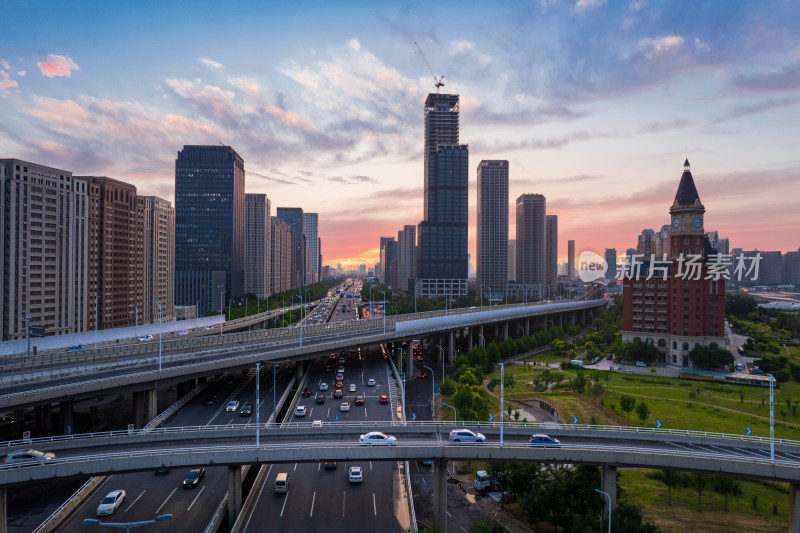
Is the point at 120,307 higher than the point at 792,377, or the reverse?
the point at 120,307

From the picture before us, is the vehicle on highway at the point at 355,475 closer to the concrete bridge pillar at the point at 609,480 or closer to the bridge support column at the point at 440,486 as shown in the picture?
the bridge support column at the point at 440,486

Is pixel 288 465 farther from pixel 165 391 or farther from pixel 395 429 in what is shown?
pixel 165 391

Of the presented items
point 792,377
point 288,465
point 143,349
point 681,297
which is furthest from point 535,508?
point 681,297

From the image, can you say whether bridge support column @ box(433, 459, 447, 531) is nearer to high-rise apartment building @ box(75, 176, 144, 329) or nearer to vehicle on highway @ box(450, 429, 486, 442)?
vehicle on highway @ box(450, 429, 486, 442)

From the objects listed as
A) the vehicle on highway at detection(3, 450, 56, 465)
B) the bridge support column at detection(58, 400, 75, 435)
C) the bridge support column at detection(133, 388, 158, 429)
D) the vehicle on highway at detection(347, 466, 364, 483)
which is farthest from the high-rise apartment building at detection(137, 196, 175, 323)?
the vehicle on highway at detection(347, 466, 364, 483)

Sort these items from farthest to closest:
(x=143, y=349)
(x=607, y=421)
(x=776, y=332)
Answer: (x=776, y=332), (x=143, y=349), (x=607, y=421)

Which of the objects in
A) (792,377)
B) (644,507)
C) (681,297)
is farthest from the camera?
(681,297)
